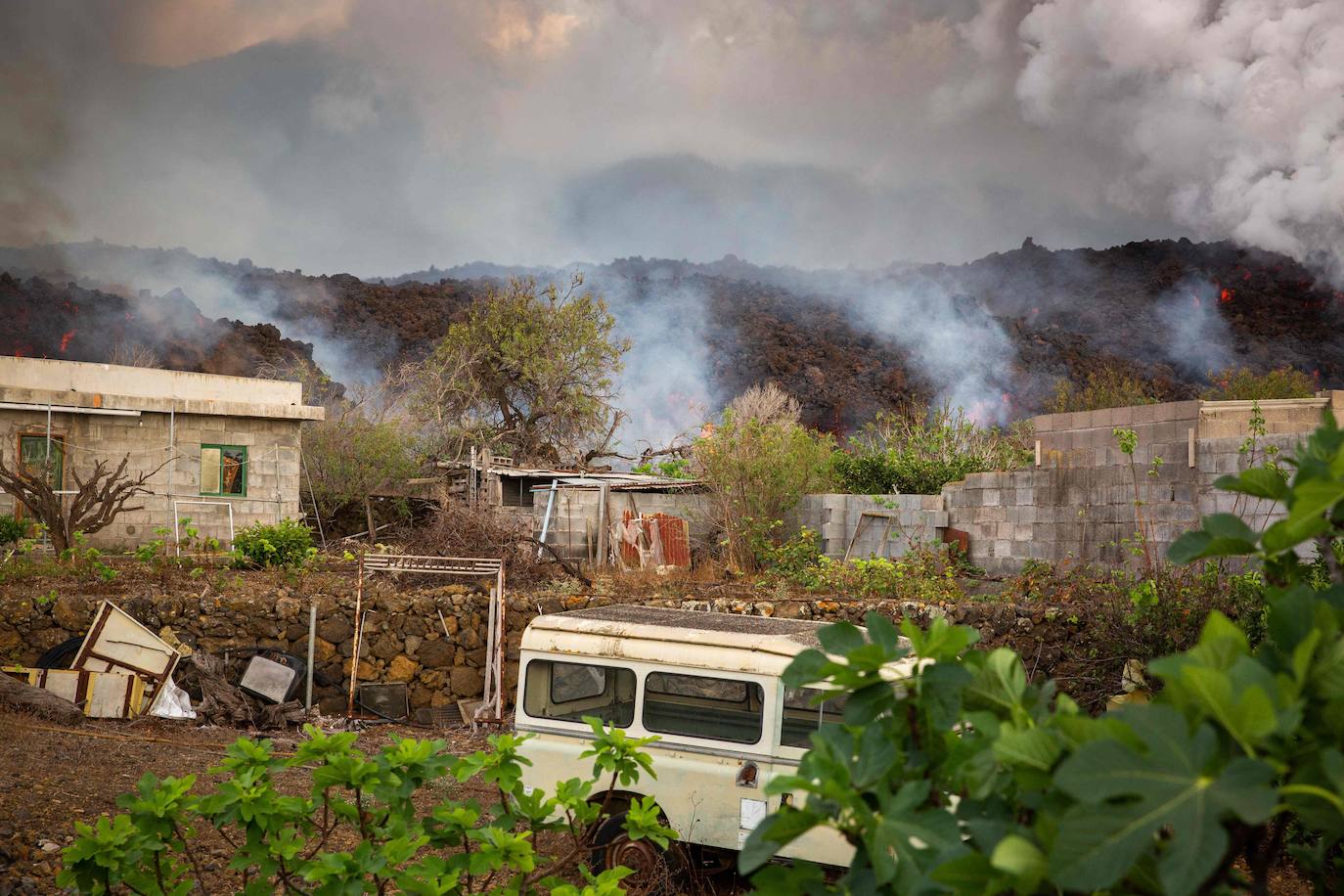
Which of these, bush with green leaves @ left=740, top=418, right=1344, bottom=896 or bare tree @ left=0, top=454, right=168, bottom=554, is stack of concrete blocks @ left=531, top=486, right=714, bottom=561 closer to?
bare tree @ left=0, top=454, right=168, bottom=554

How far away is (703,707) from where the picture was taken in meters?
6.83

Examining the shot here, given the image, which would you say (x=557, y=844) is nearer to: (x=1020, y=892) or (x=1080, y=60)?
(x=1020, y=892)

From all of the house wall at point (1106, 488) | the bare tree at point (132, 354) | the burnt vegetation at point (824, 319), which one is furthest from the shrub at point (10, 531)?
the burnt vegetation at point (824, 319)

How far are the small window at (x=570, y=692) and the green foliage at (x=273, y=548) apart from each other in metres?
10.00

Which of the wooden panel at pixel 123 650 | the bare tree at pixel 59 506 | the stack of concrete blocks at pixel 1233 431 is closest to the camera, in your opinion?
the wooden panel at pixel 123 650

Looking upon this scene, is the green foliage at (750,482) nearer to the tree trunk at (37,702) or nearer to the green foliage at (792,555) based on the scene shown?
the green foliage at (792,555)

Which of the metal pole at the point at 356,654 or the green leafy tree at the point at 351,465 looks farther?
the green leafy tree at the point at 351,465

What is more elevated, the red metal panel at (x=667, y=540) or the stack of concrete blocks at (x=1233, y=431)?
the stack of concrete blocks at (x=1233, y=431)

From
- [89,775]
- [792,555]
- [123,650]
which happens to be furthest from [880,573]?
[89,775]

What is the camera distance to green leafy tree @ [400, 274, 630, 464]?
3653cm

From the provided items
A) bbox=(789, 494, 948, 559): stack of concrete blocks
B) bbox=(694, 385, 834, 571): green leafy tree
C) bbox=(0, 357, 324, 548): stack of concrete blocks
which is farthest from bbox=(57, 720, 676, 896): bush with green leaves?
bbox=(0, 357, 324, 548): stack of concrete blocks

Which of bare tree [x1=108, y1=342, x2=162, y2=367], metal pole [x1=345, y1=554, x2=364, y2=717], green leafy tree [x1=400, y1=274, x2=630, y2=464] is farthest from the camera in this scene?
bare tree [x1=108, y1=342, x2=162, y2=367]

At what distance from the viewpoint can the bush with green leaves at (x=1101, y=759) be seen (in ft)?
3.98

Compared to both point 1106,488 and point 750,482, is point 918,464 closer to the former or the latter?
point 750,482
